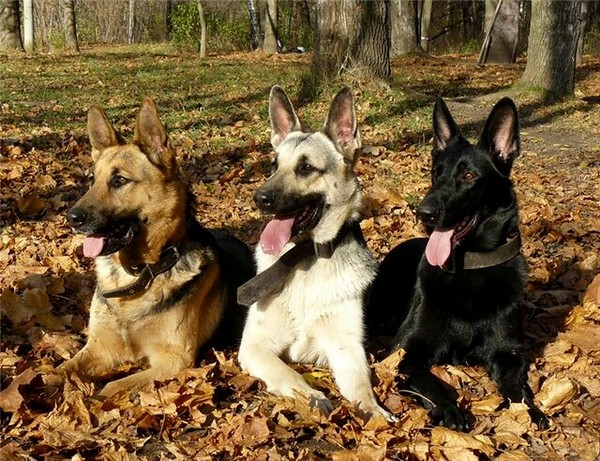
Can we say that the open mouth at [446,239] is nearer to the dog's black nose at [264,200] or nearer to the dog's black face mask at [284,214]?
the dog's black face mask at [284,214]

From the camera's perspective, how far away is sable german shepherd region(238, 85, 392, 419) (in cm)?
390

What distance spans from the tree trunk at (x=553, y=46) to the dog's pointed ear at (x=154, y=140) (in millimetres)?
10328

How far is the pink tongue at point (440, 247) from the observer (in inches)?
149

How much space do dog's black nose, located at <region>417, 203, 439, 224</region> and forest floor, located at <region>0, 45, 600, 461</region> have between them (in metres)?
0.94

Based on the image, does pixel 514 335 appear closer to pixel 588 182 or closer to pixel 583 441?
pixel 583 441

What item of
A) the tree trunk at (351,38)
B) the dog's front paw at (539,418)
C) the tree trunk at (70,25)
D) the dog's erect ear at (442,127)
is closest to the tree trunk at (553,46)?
the tree trunk at (351,38)

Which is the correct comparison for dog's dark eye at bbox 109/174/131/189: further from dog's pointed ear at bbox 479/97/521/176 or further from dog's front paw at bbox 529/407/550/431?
dog's front paw at bbox 529/407/550/431

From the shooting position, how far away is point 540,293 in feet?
16.9

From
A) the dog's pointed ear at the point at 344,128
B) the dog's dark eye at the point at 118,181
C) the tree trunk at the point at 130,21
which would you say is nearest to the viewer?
the dog's dark eye at the point at 118,181

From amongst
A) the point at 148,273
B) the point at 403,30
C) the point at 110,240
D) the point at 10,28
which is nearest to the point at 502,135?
the point at 148,273

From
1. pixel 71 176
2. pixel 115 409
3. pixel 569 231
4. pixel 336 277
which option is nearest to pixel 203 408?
pixel 115 409

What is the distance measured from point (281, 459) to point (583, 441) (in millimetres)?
1550

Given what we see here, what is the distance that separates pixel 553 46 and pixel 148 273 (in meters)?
10.8

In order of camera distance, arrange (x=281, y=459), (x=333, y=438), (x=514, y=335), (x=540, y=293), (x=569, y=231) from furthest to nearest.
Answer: (x=569, y=231)
(x=540, y=293)
(x=514, y=335)
(x=333, y=438)
(x=281, y=459)
